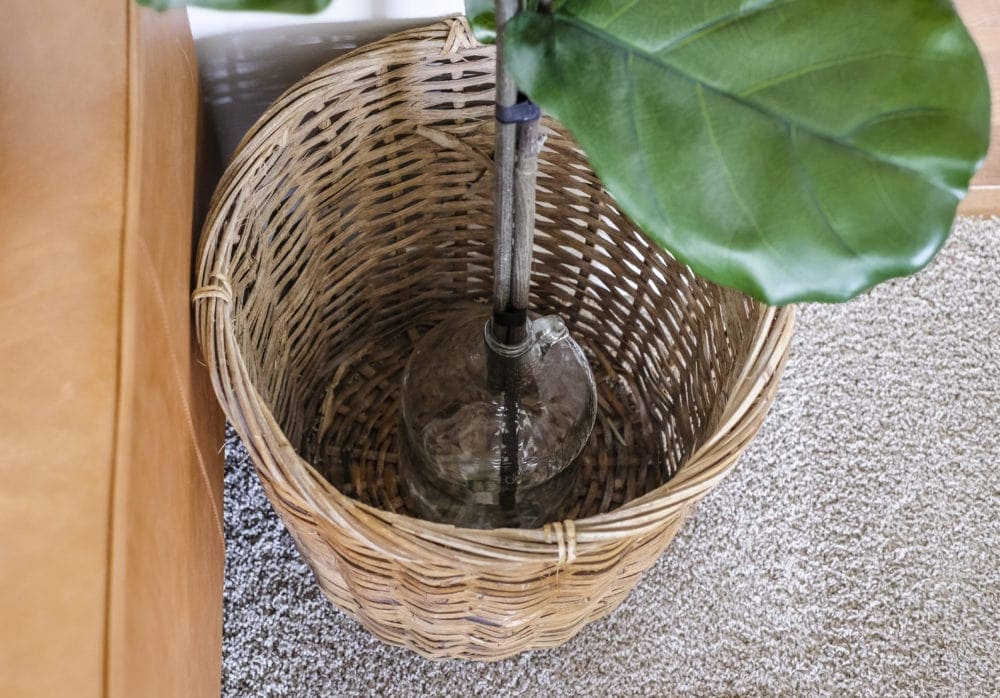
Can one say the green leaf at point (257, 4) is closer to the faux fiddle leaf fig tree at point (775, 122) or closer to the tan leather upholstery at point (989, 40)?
the faux fiddle leaf fig tree at point (775, 122)

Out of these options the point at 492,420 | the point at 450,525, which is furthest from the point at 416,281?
the point at 450,525

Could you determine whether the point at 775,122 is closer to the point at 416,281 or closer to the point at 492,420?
the point at 492,420

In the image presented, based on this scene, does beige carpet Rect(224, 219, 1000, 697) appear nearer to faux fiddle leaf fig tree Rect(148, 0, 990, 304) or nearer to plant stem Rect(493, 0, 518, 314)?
plant stem Rect(493, 0, 518, 314)

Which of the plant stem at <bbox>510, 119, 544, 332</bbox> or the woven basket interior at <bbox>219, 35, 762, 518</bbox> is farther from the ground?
the plant stem at <bbox>510, 119, 544, 332</bbox>

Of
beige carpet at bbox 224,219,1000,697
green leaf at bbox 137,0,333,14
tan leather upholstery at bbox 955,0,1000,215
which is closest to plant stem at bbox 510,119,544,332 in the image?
green leaf at bbox 137,0,333,14

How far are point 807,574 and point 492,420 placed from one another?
43cm

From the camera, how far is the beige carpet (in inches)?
36.1

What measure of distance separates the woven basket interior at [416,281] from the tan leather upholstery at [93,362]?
0.47ft

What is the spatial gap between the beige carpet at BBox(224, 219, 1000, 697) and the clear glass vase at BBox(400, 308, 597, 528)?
20cm

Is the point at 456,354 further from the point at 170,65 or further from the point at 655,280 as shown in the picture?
the point at 170,65

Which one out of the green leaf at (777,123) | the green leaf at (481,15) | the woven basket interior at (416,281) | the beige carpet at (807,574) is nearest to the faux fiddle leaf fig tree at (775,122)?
the green leaf at (777,123)

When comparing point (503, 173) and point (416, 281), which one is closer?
point (503, 173)

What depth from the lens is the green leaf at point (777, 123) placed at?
42 cm

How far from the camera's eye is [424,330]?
1021 mm
